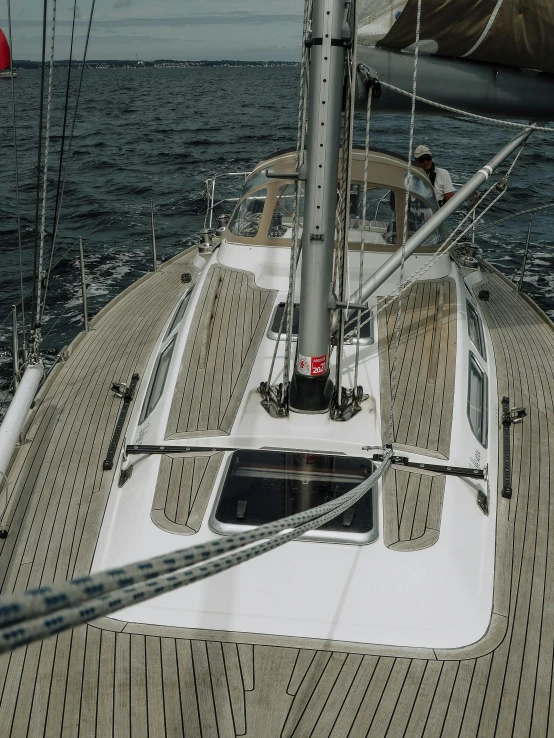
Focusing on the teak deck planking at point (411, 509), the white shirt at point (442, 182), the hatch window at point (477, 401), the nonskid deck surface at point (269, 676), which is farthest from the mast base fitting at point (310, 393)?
the white shirt at point (442, 182)

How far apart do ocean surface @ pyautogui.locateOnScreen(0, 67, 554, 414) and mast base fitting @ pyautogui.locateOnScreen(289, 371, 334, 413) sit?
17.6 ft

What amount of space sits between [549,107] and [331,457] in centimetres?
281

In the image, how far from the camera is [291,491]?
13.6 feet

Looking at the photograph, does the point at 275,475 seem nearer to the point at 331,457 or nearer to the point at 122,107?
the point at 331,457

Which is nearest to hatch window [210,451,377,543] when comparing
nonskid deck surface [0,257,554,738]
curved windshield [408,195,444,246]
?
nonskid deck surface [0,257,554,738]

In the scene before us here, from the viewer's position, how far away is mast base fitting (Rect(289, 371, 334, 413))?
4.45 m

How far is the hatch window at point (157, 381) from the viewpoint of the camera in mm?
5176

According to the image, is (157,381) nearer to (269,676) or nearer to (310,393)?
(310,393)

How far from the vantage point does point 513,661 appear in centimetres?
361

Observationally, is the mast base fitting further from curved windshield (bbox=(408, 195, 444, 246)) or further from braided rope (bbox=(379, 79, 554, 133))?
curved windshield (bbox=(408, 195, 444, 246))

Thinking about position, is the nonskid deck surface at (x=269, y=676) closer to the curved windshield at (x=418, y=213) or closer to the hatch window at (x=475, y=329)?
the hatch window at (x=475, y=329)

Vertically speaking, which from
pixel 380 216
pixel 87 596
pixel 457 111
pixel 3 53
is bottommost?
pixel 87 596

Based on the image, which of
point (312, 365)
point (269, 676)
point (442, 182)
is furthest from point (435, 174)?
point (269, 676)

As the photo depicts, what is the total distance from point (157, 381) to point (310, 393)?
5.05 feet
